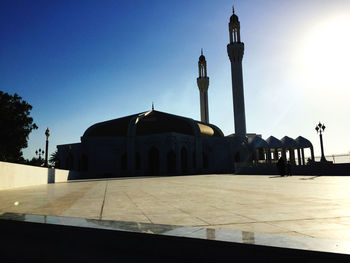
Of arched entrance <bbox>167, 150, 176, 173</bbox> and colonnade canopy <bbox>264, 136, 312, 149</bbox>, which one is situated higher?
colonnade canopy <bbox>264, 136, 312, 149</bbox>

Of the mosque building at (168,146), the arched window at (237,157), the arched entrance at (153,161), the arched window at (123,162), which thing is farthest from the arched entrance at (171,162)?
the arched window at (237,157)

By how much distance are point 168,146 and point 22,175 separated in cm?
2579

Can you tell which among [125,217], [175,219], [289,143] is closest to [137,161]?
[289,143]

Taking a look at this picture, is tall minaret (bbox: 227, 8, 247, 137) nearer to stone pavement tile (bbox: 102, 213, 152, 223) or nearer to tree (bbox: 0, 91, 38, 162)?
tree (bbox: 0, 91, 38, 162)

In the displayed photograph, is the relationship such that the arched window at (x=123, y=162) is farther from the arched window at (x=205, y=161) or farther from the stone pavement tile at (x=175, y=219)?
the stone pavement tile at (x=175, y=219)

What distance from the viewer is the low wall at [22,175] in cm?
1395

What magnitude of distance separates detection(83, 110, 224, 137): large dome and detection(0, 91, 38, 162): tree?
13.8 metres

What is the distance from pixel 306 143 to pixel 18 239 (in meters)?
42.5

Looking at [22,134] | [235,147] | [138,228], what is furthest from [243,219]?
[235,147]

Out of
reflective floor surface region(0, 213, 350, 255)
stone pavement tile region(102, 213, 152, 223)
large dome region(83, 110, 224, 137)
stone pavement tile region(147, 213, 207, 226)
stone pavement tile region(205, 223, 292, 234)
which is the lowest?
stone pavement tile region(102, 213, 152, 223)

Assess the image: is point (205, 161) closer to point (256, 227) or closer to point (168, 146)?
point (168, 146)

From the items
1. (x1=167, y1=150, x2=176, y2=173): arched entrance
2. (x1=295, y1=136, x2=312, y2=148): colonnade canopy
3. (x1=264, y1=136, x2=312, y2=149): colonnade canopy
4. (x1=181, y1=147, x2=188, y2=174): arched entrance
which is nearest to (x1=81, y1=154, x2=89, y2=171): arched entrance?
(x1=167, y1=150, x2=176, y2=173): arched entrance

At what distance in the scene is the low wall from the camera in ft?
→ 45.8

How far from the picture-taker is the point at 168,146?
40.8m
